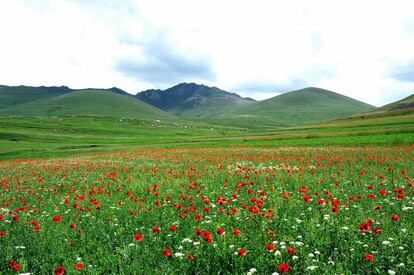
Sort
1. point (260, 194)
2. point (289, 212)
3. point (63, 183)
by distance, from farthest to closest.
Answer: point (63, 183), point (260, 194), point (289, 212)

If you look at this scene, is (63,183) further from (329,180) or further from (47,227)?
(329,180)

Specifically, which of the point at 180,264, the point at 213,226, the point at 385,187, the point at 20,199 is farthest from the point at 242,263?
A: the point at 20,199

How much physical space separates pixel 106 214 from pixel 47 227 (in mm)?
1730

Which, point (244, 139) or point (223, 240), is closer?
point (223, 240)

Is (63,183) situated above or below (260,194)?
below

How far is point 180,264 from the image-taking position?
559cm

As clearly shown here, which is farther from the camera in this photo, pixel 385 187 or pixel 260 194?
pixel 385 187

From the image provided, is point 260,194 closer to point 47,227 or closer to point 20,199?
point 47,227

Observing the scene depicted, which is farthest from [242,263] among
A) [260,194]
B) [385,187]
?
[385,187]

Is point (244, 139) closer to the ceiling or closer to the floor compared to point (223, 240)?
closer to the floor

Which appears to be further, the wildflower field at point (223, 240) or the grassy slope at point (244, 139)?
the grassy slope at point (244, 139)

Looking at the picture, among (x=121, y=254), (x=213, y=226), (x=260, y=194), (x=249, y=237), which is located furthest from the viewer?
(x=260, y=194)

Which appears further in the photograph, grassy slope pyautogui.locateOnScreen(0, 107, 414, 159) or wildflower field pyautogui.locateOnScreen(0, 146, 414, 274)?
grassy slope pyautogui.locateOnScreen(0, 107, 414, 159)

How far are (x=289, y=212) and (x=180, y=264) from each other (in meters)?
4.44
